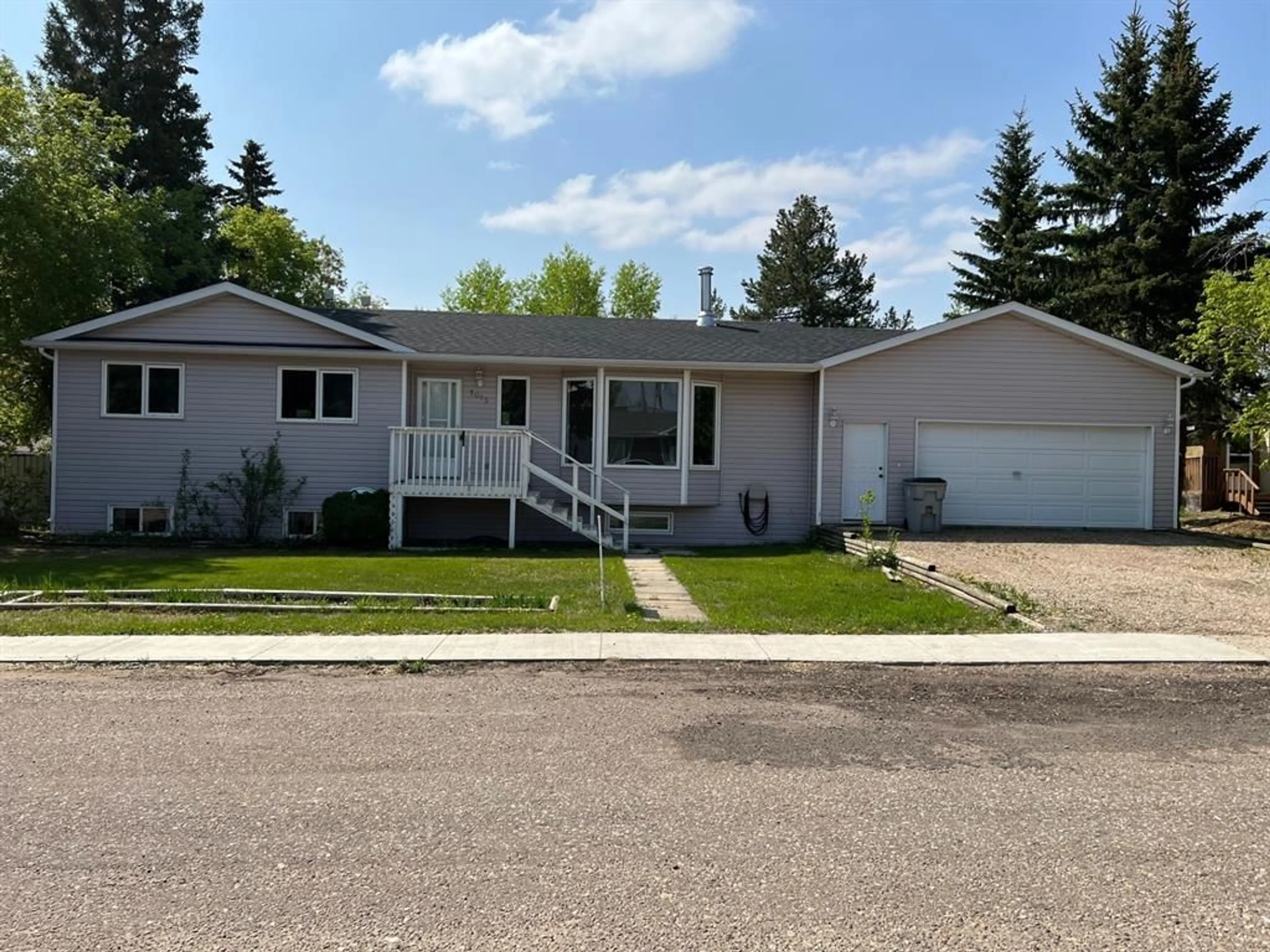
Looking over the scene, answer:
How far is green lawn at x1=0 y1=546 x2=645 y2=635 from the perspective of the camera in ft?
28.3

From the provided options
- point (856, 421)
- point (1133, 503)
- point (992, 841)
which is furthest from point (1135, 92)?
point (992, 841)

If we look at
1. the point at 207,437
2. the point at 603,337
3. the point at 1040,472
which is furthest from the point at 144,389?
the point at 1040,472

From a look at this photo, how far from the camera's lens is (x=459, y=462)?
614 inches

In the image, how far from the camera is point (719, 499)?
17.4 metres

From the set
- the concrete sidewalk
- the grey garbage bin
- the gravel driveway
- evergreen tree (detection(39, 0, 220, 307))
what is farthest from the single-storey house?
evergreen tree (detection(39, 0, 220, 307))

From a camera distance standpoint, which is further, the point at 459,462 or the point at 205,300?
the point at 205,300

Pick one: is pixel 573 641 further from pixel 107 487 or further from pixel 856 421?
pixel 107 487

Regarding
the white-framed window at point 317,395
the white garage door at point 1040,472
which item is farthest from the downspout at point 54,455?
the white garage door at point 1040,472

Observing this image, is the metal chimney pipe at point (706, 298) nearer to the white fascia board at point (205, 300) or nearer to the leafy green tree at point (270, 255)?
the white fascia board at point (205, 300)

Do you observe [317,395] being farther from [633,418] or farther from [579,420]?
[633,418]

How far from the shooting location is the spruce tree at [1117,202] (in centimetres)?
2423

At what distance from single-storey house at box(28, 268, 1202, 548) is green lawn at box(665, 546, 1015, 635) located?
11.4 ft

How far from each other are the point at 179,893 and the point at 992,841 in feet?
10.8

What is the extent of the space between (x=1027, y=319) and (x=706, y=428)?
21.8ft
